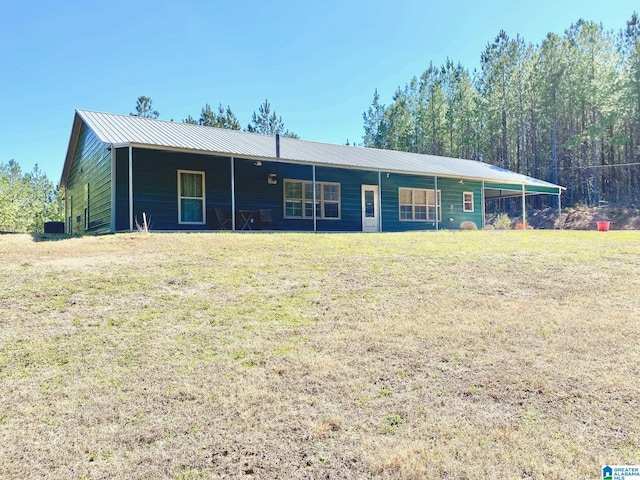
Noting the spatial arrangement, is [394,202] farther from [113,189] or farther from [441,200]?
[113,189]

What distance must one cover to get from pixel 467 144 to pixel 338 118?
46.3ft

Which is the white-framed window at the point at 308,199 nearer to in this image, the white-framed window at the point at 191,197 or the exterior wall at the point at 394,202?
the exterior wall at the point at 394,202

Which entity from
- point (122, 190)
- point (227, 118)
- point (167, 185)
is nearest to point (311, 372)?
point (122, 190)

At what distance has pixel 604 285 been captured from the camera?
657 centimetres

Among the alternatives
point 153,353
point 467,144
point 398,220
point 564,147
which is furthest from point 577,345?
point 467,144

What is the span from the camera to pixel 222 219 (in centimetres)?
1390

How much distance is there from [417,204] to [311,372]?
1598 cm

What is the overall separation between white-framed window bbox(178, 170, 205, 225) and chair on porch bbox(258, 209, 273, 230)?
71.8 inches

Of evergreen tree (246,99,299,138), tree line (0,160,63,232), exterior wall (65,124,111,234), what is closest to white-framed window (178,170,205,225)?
exterior wall (65,124,111,234)

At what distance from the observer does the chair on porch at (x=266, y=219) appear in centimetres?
1441

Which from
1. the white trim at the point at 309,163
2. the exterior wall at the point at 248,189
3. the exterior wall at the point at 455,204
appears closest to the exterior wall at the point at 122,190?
the exterior wall at the point at 248,189

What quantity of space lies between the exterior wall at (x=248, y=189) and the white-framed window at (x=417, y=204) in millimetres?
192

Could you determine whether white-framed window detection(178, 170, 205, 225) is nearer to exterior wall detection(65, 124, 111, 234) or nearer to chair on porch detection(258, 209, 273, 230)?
chair on porch detection(258, 209, 273, 230)

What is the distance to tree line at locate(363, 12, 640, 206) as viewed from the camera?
3195 cm
